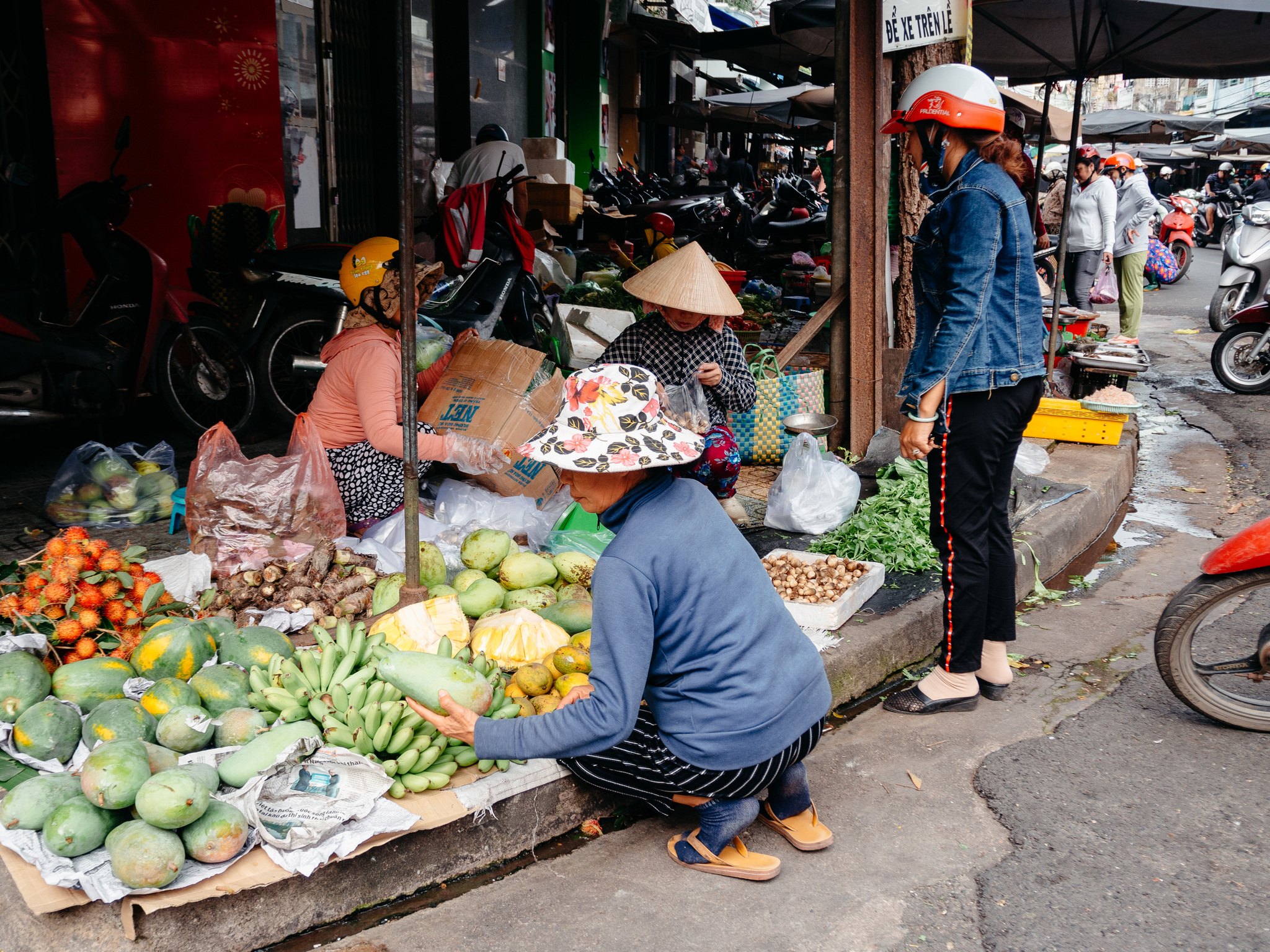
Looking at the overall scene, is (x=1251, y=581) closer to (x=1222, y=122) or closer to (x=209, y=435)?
(x=209, y=435)

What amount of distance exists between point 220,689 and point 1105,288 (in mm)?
12765

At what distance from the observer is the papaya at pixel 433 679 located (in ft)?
8.05

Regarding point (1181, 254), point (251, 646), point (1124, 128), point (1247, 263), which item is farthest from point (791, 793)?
point (1181, 254)

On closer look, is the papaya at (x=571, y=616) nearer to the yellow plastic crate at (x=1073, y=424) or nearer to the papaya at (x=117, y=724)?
the papaya at (x=117, y=724)

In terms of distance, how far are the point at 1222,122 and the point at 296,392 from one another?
27105 millimetres

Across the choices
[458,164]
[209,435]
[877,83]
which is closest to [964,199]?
[877,83]

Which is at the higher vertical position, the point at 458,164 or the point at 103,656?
the point at 458,164

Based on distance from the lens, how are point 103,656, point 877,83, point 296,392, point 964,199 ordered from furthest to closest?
point 296,392
point 877,83
point 964,199
point 103,656

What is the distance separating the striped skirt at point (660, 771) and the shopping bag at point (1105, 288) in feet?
37.0

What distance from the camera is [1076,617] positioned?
4.32 meters

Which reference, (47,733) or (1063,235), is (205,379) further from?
(1063,235)

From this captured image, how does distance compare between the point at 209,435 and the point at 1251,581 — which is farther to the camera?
the point at 209,435

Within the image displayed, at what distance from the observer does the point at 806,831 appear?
2.61 metres

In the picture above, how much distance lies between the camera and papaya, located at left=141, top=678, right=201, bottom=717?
2576 millimetres
